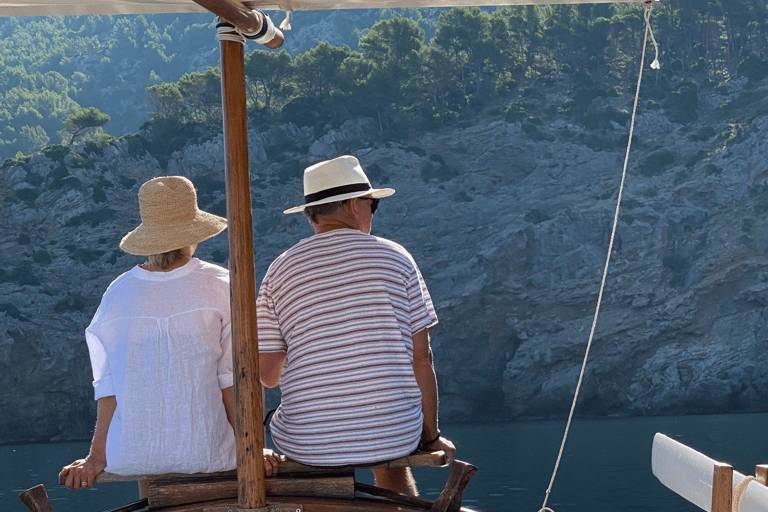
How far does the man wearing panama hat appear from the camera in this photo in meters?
1.87

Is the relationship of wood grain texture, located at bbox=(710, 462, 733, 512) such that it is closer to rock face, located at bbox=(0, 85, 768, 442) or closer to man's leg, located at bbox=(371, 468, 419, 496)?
man's leg, located at bbox=(371, 468, 419, 496)

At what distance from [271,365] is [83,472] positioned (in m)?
0.46

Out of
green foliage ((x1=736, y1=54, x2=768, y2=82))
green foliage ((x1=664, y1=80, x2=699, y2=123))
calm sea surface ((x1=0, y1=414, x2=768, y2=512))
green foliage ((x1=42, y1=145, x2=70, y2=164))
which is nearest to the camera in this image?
calm sea surface ((x1=0, y1=414, x2=768, y2=512))

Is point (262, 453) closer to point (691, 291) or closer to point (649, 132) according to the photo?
point (691, 291)

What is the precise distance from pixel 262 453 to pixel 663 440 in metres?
0.82

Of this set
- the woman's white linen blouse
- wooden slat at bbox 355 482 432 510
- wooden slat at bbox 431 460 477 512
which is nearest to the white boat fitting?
wooden slat at bbox 431 460 477 512

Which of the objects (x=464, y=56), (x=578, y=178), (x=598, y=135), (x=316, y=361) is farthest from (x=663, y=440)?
(x=464, y=56)

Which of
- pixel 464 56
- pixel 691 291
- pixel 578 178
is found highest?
pixel 464 56

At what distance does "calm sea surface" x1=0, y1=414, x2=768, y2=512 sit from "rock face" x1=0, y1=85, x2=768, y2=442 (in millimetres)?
1043

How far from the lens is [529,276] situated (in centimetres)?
2727

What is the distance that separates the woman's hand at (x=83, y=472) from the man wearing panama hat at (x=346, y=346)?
0.39 meters

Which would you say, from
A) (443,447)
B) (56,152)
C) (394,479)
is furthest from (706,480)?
(56,152)

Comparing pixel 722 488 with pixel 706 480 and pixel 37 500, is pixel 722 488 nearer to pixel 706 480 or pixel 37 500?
pixel 706 480

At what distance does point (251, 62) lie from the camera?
34.9m
